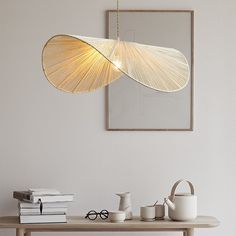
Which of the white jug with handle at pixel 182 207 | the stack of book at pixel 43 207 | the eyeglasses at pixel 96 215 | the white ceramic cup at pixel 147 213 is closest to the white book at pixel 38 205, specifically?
the stack of book at pixel 43 207

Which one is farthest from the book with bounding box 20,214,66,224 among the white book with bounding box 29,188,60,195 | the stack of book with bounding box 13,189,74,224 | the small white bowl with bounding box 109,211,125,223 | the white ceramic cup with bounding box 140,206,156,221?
the white ceramic cup with bounding box 140,206,156,221

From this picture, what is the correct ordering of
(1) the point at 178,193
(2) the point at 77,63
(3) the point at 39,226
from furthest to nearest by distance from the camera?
(1) the point at 178,193 → (3) the point at 39,226 → (2) the point at 77,63

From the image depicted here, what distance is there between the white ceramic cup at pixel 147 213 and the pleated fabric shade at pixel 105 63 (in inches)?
37.0

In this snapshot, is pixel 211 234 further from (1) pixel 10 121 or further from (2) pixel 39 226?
(1) pixel 10 121

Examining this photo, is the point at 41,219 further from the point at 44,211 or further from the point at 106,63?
the point at 106,63

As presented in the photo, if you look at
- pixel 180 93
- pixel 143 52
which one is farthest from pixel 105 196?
pixel 143 52

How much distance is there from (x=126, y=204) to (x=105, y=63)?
40.8 inches

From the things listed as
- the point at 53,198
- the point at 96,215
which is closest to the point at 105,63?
the point at 53,198

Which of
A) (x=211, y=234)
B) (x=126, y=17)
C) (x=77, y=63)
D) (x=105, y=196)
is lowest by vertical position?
(x=211, y=234)

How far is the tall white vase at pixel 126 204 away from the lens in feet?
10.9

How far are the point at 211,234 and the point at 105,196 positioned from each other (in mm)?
689

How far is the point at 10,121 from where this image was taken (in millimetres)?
3602

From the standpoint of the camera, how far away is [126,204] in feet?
11.0

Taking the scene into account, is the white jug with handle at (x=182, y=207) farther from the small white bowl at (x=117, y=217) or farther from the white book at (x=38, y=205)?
the white book at (x=38, y=205)
